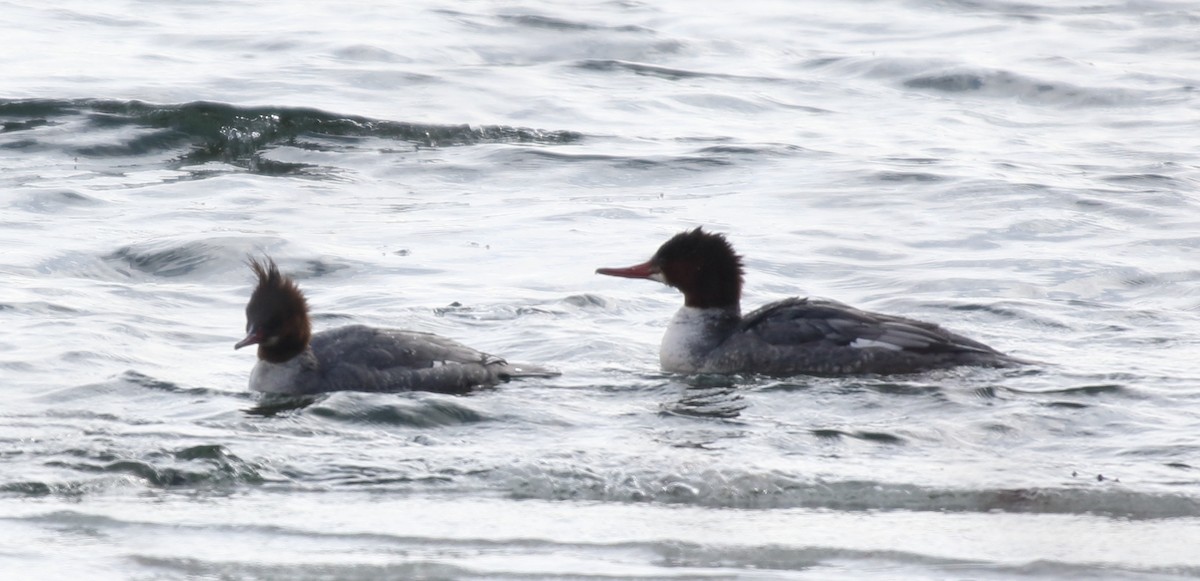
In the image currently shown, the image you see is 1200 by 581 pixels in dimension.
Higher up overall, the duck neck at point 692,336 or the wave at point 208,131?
the wave at point 208,131

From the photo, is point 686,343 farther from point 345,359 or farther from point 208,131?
point 208,131

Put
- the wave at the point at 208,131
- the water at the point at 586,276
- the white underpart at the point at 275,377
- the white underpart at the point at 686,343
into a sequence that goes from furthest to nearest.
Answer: the wave at the point at 208,131 → the white underpart at the point at 686,343 → the white underpart at the point at 275,377 → the water at the point at 586,276

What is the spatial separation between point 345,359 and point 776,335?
2.30 metres

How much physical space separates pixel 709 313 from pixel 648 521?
343 centimetres

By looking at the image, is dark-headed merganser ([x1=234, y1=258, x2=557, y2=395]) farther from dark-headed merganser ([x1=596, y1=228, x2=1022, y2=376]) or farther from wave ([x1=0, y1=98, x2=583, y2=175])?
wave ([x1=0, y1=98, x2=583, y2=175])

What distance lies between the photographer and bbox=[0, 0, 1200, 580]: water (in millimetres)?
6527

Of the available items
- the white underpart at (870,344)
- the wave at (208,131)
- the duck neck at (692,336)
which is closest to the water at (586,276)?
the wave at (208,131)

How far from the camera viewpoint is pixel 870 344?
9.44m

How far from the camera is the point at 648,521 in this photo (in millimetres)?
6633

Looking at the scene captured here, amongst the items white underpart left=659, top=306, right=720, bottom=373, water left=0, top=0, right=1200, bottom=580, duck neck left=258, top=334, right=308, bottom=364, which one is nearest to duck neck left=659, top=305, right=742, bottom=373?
white underpart left=659, top=306, right=720, bottom=373

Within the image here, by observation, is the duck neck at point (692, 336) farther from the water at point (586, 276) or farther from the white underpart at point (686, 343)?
the water at point (586, 276)

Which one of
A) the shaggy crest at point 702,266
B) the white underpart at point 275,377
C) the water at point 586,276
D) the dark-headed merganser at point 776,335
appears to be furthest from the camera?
the shaggy crest at point 702,266

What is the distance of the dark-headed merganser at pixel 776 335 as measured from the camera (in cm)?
940

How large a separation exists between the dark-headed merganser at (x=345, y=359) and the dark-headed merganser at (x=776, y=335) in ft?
3.69
